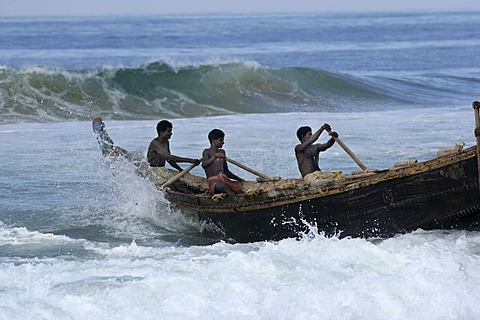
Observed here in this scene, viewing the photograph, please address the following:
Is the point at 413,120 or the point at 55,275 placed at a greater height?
the point at 55,275

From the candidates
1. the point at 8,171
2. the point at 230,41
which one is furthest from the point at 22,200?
the point at 230,41

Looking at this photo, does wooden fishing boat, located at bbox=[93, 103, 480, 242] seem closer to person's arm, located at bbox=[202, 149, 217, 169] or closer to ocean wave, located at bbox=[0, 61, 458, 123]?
person's arm, located at bbox=[202, 149, 217, 169]

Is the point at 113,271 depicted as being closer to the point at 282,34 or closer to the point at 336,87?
the point at 336,87

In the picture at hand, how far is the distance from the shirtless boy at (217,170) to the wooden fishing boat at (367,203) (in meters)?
0.19

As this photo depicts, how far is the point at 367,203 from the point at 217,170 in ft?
6.69

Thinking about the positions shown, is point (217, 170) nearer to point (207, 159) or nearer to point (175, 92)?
point (207, 159)

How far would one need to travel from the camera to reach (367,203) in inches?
412

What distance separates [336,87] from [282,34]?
31.8 meters

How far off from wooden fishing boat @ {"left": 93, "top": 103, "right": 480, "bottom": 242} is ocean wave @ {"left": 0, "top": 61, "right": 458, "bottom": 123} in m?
12.7

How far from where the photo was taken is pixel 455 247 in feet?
34.4

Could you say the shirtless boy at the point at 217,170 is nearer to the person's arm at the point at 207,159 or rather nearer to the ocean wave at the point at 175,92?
the person's arm at the point at 207,159

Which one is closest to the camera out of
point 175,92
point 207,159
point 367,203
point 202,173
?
point 367,203

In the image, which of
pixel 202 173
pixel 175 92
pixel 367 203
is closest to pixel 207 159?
pixel 367 203

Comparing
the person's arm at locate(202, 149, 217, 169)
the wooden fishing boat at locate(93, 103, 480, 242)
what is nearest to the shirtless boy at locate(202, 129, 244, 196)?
the person's arm at locate(202, 149, 217, 169)
